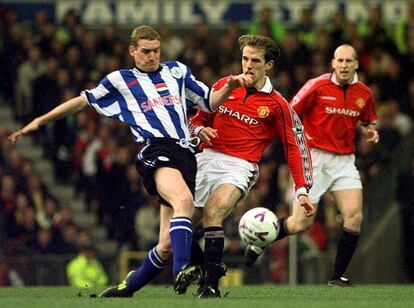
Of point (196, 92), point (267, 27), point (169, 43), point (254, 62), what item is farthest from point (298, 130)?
point (169, 43)

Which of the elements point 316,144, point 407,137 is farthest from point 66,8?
point 316,144

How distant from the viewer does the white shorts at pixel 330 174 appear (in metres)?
15.3

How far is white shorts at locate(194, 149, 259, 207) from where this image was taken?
12.8 m

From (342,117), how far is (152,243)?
624 cm

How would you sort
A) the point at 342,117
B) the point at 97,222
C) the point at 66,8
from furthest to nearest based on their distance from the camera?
the point at 66,8
the point at 97,222
the point at 342,117

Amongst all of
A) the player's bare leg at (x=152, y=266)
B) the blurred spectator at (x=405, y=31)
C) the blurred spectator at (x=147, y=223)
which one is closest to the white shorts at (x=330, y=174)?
the player's bare leg at (x=152, y=266)

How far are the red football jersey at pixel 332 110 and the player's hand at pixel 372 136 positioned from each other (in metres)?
0.23

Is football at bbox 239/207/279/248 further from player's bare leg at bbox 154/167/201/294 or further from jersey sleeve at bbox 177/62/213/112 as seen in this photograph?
player's bare leg at bbox 154/167/201/294

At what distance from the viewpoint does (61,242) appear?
69.5ft

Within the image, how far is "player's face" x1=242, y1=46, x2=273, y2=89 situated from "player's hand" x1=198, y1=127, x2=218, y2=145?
60 cm

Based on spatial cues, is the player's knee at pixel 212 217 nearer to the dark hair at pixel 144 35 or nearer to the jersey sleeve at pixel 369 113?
the dark hair at pixel 144 35

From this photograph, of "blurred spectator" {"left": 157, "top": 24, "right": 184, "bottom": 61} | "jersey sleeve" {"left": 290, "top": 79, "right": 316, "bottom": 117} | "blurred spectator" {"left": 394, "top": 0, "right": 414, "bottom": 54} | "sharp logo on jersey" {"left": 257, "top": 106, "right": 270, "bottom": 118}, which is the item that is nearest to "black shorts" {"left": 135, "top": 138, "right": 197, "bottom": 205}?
"sharp logo on jersey" {"left": 257, "top": 106, "right": 270, "bottom": 118}

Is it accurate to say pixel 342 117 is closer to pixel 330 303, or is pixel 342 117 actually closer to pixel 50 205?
pixel 330 303

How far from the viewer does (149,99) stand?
40.9 ft
